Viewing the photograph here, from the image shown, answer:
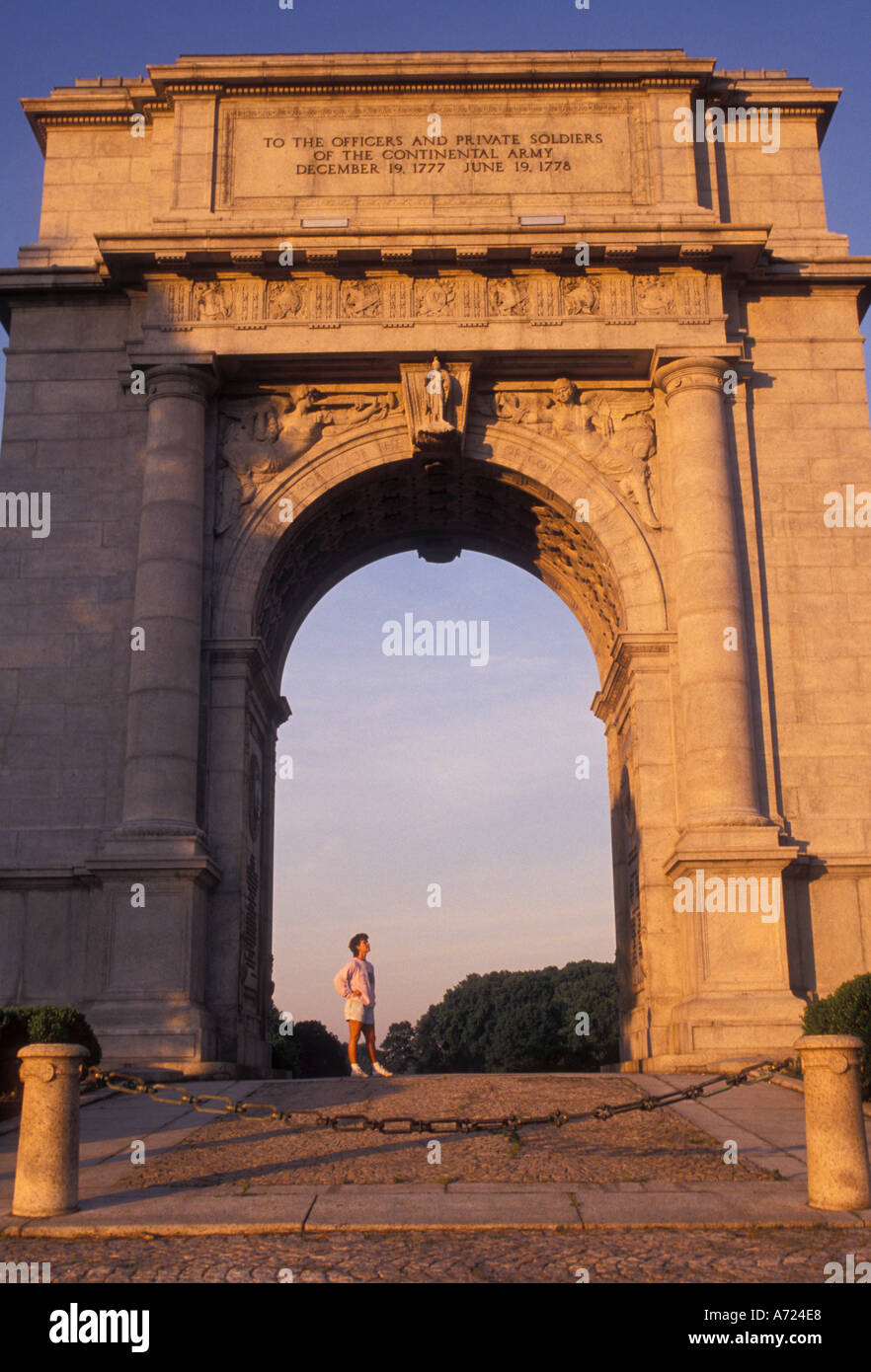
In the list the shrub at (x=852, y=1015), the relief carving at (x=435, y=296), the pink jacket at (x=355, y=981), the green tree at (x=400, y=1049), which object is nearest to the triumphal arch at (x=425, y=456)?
the relief carving at (x=435, y=296)

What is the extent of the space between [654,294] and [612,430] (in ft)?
8.22

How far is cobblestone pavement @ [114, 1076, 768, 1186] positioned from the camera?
11516mm

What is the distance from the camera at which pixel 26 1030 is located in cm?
1598

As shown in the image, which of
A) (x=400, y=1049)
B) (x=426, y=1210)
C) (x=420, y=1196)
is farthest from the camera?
(x=400, y=1049)

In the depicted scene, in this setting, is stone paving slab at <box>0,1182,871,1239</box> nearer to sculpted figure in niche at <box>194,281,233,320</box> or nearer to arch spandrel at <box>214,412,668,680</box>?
arch spandrel at <box>214,412,668,680</box>

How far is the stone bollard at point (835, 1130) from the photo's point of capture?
389 inches

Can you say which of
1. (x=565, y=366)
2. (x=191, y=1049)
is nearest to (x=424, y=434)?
(x=565, y=366)

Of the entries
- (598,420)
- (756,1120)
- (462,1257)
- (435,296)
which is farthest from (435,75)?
(462,1257)

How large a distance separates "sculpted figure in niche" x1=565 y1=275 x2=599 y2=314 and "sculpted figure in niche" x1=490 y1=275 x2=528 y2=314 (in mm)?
780

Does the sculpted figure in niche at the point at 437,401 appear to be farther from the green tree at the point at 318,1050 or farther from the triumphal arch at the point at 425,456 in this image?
the green tree at the point at 318,1050

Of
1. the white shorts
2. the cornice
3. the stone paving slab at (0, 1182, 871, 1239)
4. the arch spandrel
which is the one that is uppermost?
the cornice

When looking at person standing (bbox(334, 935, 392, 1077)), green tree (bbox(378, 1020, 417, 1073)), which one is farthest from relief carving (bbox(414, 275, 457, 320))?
green tree (bbox(378, 1020, 417, 1073))

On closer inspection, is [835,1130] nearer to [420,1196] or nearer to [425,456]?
[420,1196]

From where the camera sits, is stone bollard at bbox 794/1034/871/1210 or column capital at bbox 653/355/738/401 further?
column capital at bbox 653/355/738/401
